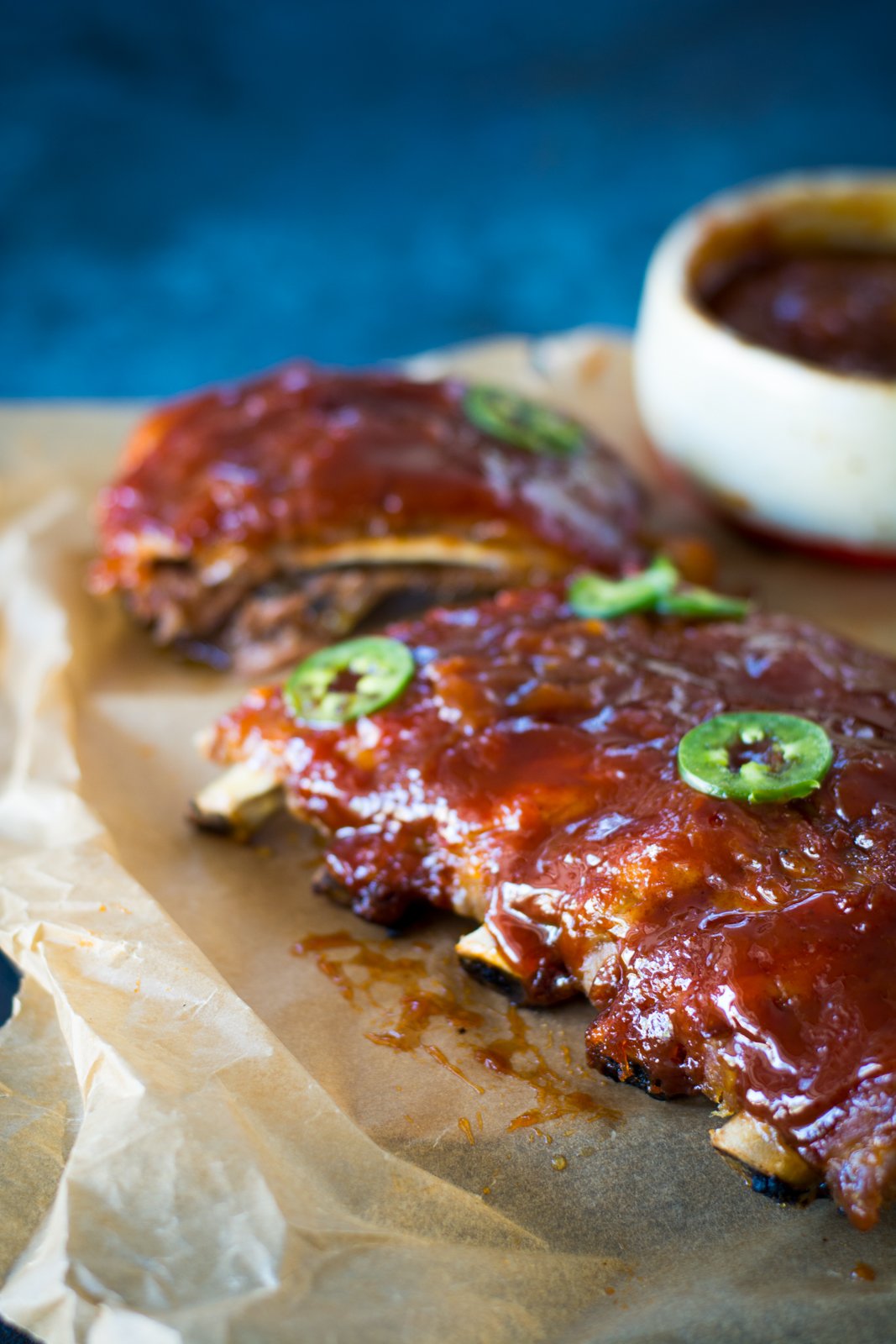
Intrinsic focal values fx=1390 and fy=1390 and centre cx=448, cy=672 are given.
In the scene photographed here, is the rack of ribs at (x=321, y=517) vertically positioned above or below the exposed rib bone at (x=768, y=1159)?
above

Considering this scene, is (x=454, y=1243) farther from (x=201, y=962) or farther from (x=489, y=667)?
(x=489, y=667)

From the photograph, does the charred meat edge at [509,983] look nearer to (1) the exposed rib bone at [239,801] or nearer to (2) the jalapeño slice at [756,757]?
(1) the exposed rib bone at [239,801]

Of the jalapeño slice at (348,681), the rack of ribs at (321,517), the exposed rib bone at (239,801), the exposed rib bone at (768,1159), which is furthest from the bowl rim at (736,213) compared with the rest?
the exposed rib bone at (768,1159)

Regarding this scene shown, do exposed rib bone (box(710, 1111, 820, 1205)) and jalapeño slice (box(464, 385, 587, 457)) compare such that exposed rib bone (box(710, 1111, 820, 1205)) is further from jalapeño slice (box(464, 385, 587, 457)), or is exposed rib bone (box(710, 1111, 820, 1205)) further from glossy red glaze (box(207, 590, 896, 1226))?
jalapeño slice (box(464, 385, 587, 457))

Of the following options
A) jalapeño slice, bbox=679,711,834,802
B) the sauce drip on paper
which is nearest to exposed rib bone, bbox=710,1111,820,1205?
the sauce drip on paper

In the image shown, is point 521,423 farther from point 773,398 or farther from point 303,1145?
point 303,1145

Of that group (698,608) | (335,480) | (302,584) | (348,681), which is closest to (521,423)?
(335,480)
